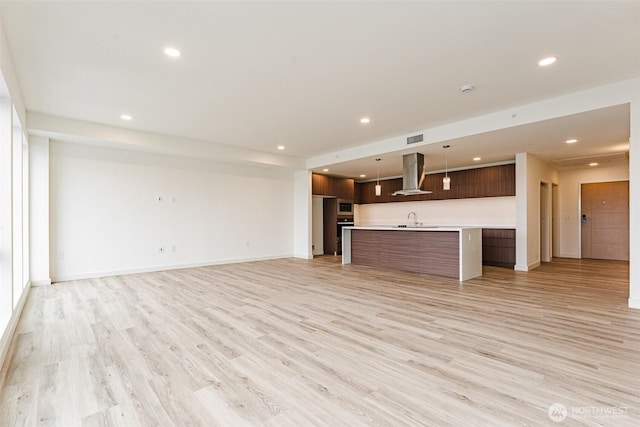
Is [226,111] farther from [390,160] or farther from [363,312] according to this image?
[390,160]

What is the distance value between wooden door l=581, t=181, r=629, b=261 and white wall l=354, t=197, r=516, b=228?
8.57 ft

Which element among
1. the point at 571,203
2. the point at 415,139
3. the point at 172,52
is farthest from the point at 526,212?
the point at 172,52

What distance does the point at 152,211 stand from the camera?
641cm

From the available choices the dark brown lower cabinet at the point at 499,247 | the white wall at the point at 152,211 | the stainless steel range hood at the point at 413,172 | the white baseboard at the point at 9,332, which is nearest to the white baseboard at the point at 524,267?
the dark brown lower cabinet at the point at 499,247

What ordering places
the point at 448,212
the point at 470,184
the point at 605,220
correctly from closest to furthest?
the point at 470,184
the point at 605,220
the point at 448,212

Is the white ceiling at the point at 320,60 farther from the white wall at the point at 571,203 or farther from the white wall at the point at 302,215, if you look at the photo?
the white wall at the point at 571,203

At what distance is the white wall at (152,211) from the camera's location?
18.0ft

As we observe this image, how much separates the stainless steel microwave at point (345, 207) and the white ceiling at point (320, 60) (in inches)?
181

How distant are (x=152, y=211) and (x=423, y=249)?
5639mm

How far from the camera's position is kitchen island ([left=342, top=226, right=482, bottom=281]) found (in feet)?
17.9

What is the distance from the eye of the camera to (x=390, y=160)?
728 centimetres

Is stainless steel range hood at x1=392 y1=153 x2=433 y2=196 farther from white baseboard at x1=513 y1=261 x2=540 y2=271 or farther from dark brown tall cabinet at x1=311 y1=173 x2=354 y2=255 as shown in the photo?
dark brown tall cabinet at x1=311 y1=173 x2=354 y2=255

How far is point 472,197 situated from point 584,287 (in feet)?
11.3

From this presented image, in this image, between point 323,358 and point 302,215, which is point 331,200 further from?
point 323,358
